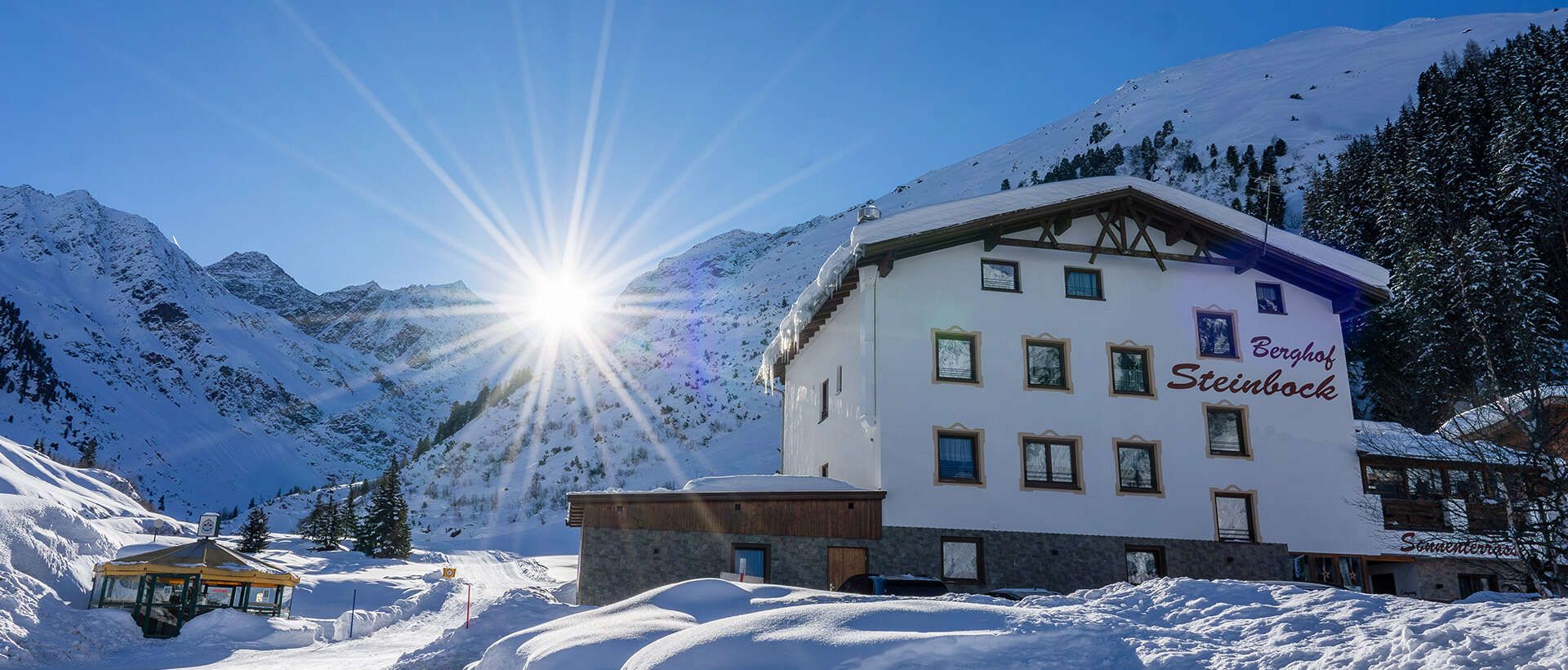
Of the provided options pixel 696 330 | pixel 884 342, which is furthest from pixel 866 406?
pixel 696 330

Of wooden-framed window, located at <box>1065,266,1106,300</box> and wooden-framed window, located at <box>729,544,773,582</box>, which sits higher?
wooden-framed window, located at <box>1065,266,1106,300</box>

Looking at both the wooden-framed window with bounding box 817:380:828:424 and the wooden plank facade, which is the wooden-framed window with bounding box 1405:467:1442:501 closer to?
the wooden plank facade

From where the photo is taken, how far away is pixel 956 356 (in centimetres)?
2438

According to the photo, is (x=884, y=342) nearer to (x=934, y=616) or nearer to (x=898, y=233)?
(x=898, y=233)

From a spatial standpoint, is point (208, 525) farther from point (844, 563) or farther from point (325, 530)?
point (325, 530)

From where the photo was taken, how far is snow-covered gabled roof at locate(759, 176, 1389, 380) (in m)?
24.1

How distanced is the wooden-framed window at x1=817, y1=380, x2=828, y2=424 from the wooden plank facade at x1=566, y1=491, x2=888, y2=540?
5234 millimetres

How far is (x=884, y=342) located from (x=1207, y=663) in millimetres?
16733

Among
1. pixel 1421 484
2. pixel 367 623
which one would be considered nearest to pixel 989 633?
pixel 1421 484

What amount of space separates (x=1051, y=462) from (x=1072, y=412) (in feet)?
4.83

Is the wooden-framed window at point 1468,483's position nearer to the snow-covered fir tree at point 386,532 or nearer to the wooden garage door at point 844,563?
the wooden garage door at point 844,563

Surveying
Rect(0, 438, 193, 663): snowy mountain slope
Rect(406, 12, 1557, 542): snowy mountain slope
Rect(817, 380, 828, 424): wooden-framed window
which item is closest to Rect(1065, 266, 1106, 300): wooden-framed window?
Rect(817, 380, 828, 424): wooden-framed window

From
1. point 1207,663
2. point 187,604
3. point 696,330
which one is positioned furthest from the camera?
point 696,330

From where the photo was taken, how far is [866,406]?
76.8 feet
